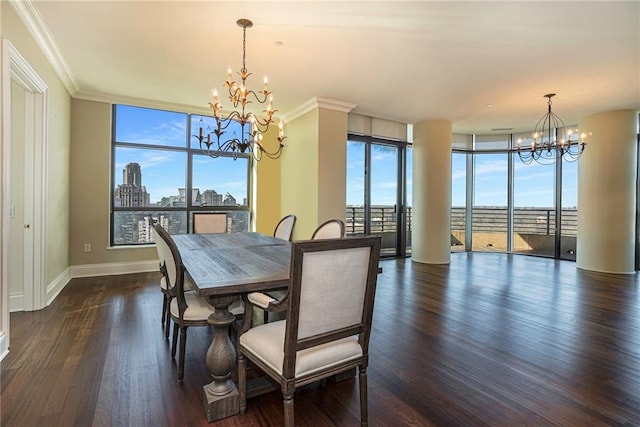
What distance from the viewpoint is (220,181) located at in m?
5.93

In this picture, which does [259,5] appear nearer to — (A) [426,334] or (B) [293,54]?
(B) [293,54]

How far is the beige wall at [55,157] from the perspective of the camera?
10.1 ft

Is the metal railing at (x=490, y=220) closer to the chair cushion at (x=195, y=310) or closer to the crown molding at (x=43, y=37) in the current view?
the chair cushion at (x=195, y=310)

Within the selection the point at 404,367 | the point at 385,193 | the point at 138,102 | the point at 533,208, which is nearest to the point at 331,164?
the point at 385,193

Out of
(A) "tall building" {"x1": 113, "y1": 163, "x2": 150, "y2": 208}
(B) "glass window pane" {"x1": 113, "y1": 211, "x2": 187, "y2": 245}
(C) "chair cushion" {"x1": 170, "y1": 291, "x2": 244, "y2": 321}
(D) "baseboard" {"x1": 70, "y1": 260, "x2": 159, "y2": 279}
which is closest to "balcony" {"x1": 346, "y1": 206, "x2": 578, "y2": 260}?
(B) "glass window pane" {"x1": 113, "y1": 211, "x2": 187, "y2": 245}

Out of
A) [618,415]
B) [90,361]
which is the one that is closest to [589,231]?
[618,415]

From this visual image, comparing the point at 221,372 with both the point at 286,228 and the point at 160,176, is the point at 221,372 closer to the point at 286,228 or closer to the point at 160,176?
the point at 286,228

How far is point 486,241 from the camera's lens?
7785mm

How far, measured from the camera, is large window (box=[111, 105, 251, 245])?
16.9 ft

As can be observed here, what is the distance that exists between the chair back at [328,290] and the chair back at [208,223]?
11.4 feet

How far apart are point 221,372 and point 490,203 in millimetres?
7542

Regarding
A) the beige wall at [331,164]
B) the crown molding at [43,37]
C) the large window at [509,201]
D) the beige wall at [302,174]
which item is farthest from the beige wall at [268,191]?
the large window at [509,201]

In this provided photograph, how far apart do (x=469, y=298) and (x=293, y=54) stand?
11.5 ft

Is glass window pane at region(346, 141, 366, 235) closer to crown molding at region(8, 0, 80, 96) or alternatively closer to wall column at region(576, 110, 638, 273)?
wall column at region(576, 110, 638, 273)
